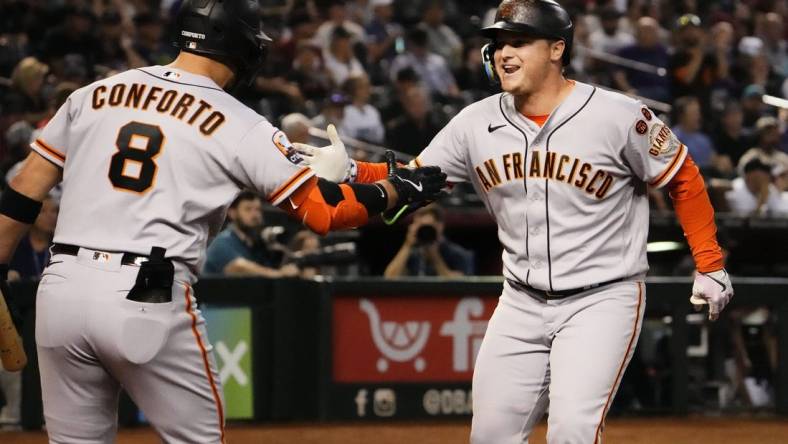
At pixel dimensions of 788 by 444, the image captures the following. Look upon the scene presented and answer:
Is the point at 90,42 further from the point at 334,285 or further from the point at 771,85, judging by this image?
the point at 771,85

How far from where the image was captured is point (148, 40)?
13.3 m

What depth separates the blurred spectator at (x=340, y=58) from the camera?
13.9 metres

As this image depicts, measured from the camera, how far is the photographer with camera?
9.83 m

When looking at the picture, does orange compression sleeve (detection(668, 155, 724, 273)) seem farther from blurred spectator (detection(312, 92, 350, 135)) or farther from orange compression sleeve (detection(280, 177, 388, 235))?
blurred spectator (detection(312, 92, 350, 135))

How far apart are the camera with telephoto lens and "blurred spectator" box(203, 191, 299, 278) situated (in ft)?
→ 3.23

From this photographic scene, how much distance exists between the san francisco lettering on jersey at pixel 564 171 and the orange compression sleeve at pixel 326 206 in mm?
870

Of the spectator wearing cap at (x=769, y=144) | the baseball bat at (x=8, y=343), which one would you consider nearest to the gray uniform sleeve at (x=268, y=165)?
the baseball bat at (x=8, y=343)

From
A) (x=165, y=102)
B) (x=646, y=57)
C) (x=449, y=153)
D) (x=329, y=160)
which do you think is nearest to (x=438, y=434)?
(x=449, y=153)

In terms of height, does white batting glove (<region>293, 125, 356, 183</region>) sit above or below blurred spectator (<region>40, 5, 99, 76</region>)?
below

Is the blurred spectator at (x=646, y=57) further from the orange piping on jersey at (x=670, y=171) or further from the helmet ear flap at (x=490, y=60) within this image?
the orange piping on jersey at (x=670, y=171)

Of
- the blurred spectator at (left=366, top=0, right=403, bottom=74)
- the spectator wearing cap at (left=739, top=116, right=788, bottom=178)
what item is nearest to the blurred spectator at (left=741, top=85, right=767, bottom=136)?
the spectator wearing cap at (left=739, top=116, right=788, bottom=178)

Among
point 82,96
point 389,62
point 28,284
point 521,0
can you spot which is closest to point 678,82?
point 389,62

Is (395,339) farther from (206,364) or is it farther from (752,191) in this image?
(206,364)

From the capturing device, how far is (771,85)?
16.6 metres
